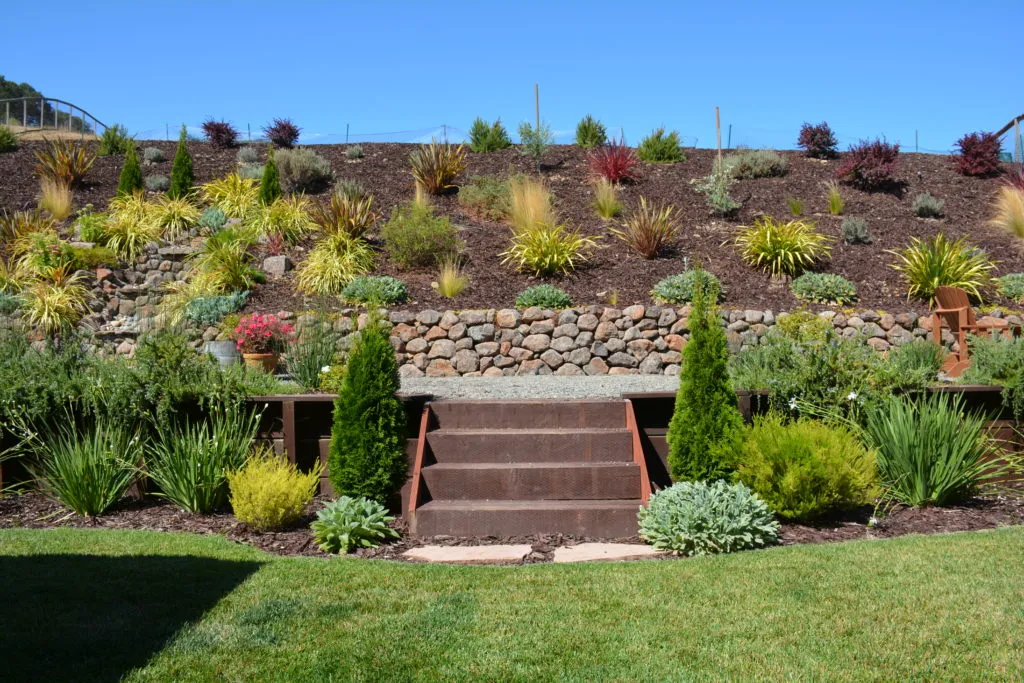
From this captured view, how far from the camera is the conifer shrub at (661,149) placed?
1927cm

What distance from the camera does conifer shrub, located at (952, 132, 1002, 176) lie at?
18891 millimetres

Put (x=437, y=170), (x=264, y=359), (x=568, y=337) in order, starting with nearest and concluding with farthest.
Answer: (x=264, y=359) → (x=568, y=337) → (x=437, y=170)

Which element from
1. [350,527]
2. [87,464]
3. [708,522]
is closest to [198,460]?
[87,464]

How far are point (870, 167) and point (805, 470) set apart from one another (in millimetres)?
13959

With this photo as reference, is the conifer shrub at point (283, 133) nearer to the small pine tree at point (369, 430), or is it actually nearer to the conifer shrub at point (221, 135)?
the conifer shrub at point (221, 135)

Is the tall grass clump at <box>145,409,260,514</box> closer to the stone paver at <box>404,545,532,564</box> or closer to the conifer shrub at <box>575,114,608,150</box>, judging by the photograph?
the stone paver at <box>404,545,532,564</box>

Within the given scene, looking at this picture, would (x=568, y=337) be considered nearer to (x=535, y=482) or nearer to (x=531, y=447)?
(x=531, y=447)

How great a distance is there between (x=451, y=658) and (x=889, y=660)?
5.97 feet

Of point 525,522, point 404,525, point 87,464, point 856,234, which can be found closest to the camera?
point 525,522

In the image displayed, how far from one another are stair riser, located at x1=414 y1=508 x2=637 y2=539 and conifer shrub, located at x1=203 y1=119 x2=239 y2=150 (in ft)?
59.5

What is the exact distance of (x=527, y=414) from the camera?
22.6 feet

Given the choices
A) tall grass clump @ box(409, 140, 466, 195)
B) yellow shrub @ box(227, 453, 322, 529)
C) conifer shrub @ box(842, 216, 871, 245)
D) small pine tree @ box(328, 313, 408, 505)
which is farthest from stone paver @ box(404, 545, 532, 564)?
tall grass clump @ box(409, 140, 466, 195)

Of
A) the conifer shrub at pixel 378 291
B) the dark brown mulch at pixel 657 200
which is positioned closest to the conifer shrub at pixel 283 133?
the dark brown mulch at pixel 657 200

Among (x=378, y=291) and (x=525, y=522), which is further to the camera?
(x=378, y=291)
